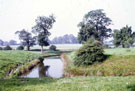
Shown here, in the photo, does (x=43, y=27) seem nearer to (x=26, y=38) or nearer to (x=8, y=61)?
(x=26, y=38)

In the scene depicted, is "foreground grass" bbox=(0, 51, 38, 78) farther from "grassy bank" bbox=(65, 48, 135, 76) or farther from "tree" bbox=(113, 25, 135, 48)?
"tree" bbox=(113, 25, 135, 48)

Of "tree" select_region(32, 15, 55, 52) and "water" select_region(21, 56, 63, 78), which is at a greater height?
"tree" select_region(32, 15, 55, 52)

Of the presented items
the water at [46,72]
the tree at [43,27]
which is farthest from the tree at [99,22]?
the water at [46,72]

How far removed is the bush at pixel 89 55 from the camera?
12492 mm

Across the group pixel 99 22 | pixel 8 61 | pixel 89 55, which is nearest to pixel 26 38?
pixel 99 22

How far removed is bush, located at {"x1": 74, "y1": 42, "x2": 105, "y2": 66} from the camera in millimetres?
12492

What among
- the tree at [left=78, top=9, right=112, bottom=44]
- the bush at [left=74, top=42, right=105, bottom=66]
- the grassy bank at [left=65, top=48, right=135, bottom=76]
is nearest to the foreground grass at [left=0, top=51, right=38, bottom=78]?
the grassy bank at [left=65, top=48, right=135, bottom=76]

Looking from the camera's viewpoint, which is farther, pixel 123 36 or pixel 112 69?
pixel 123 36

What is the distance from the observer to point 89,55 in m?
12.7

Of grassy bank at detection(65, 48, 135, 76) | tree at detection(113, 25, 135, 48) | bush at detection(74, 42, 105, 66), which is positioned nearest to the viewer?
grassy bank at detection(65, 48, 135, 76)

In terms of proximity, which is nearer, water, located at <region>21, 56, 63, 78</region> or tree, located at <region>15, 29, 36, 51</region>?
water, located at <region>21, 56, 63, 78</region>

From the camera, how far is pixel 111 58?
12758 millimetres

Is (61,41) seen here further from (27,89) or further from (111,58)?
(27,89)

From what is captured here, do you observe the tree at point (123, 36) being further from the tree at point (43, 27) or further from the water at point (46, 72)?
the water at point (46, 72)
